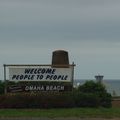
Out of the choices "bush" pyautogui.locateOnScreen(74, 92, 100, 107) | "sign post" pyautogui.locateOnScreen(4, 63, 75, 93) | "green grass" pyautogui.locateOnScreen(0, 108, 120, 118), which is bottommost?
"green grass" pyautogui.locateOnScreen(0, 108, 120, 118)

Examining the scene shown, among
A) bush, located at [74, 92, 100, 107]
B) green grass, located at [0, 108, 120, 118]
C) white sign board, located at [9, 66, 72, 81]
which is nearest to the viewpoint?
green grass, located at [0, 108, 120, 118]

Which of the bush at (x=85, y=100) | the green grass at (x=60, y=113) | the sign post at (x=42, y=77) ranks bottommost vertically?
the green grass at (x=60, y=113)

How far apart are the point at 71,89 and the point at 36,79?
5.95 ft

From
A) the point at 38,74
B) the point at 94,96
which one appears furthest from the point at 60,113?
the point at 38,74

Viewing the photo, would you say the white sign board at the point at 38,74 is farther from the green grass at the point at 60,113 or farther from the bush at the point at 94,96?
the green grass at the point at 60,113

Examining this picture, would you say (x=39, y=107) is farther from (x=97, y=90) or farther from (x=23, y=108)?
(x=97, y=90)

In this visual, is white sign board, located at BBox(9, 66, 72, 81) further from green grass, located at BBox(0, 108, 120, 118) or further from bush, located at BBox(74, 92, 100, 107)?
green grass, located at BBox(0, 108, 120, 118)

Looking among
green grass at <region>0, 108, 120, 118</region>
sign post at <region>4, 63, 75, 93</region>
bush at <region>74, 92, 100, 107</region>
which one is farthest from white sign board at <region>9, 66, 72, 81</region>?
green grass at <region>0, 108, 120, 118</region>

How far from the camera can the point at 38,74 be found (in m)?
27.9

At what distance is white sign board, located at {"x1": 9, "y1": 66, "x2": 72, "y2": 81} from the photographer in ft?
91.2

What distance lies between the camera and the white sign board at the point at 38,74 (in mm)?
27797

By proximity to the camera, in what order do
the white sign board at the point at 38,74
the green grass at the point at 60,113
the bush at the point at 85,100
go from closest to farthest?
the green grass at the point at 60,113, the bush at the point at 85,100, the white sign board at the point at 38,74

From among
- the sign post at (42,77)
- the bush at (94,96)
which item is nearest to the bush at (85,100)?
the bush at (94,96)

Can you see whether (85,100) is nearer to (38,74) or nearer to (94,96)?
(94,96)
